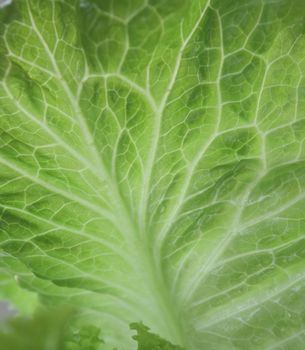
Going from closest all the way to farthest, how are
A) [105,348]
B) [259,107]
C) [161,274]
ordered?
[259,107] < [161,274] < [105,348]

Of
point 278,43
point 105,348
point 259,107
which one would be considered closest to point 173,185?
point 259,107

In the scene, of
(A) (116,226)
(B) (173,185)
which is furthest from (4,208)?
(B) (173,185)

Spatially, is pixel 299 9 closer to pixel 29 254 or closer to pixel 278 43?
pixel 278 43

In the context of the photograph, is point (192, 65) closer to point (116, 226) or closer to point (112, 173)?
point (112, 173)

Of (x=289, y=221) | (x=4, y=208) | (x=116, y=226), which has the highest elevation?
(x=4, y=208)

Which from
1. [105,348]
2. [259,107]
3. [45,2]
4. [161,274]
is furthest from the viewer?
[105,348]

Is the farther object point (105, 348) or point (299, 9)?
point (105, 348)

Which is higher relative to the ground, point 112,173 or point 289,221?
point 112,173
